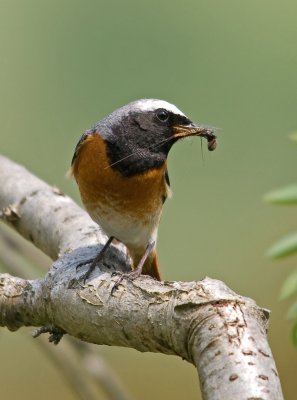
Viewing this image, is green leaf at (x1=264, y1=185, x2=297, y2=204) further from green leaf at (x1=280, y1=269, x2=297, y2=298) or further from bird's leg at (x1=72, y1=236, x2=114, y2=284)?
bird's leg at (x1=72, y1=236, x2=114, y2=284)

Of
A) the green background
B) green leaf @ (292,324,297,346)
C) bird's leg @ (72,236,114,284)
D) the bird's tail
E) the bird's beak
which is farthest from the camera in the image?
the green background

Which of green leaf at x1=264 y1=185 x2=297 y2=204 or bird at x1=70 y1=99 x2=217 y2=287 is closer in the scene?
green leaf at x1=264 y1=185 x2=297 y2=204

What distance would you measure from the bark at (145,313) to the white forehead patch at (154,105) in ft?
1.58

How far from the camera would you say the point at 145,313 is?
217 cm

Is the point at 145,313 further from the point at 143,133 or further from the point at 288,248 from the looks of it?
the point at 143,133

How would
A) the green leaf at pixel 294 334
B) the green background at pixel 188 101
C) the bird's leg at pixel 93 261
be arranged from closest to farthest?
the green leaf at pixel 294 334, the bird's leg at pixel 93 261, the green background at pixel 188 101

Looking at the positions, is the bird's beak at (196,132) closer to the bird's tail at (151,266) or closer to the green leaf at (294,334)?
the bird's tail at (151,266)

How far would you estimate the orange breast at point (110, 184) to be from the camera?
3.25 metres

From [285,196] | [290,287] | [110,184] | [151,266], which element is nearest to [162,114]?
[110,184]

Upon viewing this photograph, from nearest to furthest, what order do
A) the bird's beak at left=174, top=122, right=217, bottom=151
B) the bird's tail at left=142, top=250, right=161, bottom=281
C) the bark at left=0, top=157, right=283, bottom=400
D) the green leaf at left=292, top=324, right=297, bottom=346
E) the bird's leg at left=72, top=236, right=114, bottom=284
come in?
the bark at left=0, top=157, right=283, bottom=400 < the green leaf at left=292, top=324, right=297, bottom=346 < the bird's leg at left=72, top=236, right=114, bottom=284 < the bird's beak at left=174, top=122, right=217, bottom=151 < the bird's tail at left=142, top=250, right=161, bottom=281

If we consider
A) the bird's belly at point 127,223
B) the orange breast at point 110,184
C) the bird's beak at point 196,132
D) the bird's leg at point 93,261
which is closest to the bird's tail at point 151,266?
the bird's belly at point 127,223

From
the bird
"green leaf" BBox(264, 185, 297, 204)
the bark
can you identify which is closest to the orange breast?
the bird

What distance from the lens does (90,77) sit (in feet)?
15.7

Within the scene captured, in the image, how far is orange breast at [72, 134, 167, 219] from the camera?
10.7ft
